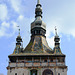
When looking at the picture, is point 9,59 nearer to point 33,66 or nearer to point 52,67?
point 33,66

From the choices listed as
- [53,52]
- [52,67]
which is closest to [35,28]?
[53,52]

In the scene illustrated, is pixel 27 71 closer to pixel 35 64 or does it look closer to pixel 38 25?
pixel 35 64

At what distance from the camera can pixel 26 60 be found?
4944 cm

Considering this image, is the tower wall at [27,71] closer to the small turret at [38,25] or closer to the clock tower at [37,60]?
the clock tower at [37,60]

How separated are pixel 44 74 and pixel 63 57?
5044 mm

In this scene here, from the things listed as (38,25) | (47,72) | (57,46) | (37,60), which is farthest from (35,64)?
(38,25)

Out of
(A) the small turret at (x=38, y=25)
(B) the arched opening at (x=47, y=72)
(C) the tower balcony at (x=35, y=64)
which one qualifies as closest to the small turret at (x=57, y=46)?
(C) the tower balcony at (x=35, y=64)

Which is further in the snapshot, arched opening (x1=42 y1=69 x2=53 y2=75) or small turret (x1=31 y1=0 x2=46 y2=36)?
small turret (x1=31 y1=0 x2=46 y2=36)

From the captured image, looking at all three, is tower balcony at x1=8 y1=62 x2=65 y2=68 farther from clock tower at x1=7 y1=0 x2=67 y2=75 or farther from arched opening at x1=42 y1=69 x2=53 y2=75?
arched opening at x1=42 y1=69 x2=53 y2=75

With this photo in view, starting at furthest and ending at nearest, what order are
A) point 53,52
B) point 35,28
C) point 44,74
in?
point 35,28 < point 53,52 < point 44,74

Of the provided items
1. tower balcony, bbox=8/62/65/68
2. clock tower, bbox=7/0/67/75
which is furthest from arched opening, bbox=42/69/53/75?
tower balcony, bbox=8/62/65/68

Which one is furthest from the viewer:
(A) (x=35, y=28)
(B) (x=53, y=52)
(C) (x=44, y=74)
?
(A) (x=35, y=28)

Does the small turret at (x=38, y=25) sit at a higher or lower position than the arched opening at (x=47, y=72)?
higher

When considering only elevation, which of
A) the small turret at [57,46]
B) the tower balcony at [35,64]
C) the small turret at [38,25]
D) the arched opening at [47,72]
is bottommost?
the arched opening at [47,72]
